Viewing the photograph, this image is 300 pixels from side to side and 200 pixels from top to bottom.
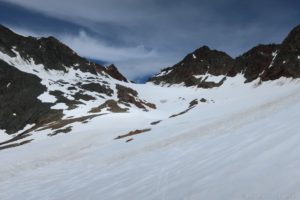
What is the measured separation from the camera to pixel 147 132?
127 feet

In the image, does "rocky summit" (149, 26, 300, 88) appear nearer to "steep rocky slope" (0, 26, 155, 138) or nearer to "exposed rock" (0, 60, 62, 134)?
"steep rocky slope" (0, 26, 155, 138)

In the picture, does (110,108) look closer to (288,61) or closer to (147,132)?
(147,132)

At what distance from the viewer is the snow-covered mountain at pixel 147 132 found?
11.8 m

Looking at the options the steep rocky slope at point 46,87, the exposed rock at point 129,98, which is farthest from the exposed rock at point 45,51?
the exposed rock at point 129,98

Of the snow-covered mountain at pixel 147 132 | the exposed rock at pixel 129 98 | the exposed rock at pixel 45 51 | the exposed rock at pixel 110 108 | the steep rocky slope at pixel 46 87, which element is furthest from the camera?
the exposed rock at pixel 45 51

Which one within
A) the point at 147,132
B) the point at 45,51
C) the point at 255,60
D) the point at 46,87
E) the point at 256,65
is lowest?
the point at 147,132

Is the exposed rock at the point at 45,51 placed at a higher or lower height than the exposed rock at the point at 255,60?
higher

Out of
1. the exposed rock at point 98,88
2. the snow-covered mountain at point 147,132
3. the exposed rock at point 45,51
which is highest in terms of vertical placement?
the exposed rock at point 45,51

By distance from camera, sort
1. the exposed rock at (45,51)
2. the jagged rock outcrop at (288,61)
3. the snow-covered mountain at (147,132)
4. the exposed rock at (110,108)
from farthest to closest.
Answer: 1. the exposed rock at (45,51)
2. the jagged rock outcrop at (288,61)
3. the exposed rock at (110,108)
4. the snow-covered mountain at (147,132)

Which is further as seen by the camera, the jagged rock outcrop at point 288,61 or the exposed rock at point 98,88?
the exposed rock at point 98,88

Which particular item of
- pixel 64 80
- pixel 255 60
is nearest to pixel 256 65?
pixel 255 60

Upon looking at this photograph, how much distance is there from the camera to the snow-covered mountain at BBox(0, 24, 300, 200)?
11.8 meters

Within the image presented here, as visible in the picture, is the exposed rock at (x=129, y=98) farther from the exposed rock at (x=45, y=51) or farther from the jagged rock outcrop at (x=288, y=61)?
the jagged rock outcrop at (x=288, y=61)

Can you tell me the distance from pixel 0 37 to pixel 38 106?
193ft
